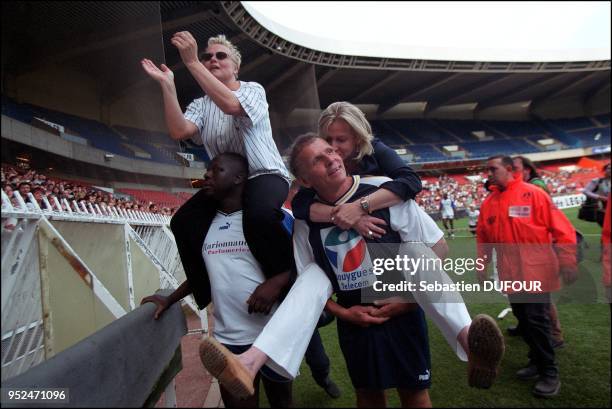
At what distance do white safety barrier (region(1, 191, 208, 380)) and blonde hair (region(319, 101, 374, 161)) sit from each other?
910mm

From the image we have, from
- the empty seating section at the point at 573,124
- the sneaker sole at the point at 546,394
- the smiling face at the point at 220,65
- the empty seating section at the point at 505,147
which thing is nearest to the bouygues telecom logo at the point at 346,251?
the smiling face at the point at 220,65

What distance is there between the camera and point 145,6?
1334 mm

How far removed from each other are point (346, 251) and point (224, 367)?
52 centimetres

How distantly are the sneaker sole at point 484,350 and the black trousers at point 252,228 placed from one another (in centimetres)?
65

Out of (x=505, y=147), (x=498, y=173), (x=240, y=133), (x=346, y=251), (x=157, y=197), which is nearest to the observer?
(x=346, y=251)

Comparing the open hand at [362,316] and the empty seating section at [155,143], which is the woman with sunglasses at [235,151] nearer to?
the empty seating section at [155,143]

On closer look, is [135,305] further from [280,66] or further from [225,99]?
[280,66]

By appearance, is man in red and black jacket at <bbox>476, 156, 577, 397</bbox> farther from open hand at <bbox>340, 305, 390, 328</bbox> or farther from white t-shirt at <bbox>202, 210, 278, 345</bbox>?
white t-shirt at <bbox>202, 210, 278, 345</bbox>

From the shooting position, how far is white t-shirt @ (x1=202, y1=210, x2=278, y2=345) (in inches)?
51.6

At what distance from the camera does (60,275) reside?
1.12 metres

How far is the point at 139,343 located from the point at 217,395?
1.11 m

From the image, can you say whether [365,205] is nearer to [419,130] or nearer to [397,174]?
[397,174]

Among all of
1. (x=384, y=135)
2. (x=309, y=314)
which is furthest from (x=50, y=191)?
(x=384, y=135)

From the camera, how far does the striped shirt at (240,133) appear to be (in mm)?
1283
